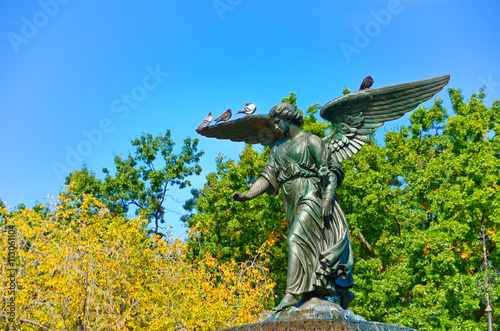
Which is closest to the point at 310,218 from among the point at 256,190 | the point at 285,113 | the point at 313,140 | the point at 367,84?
the point at 256,190

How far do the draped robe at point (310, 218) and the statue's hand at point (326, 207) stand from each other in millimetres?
74

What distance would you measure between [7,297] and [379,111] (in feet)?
30.0

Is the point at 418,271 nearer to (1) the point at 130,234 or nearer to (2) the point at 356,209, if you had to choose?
(2) the point at 356,209

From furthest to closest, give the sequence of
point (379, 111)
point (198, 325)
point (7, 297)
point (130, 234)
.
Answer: point (130, 234), point (198, 325), point (7, 297), point (379, 111)

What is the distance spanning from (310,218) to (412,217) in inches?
558

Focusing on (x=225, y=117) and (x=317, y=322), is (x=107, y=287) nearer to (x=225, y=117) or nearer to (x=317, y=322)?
(x=225, y=117)

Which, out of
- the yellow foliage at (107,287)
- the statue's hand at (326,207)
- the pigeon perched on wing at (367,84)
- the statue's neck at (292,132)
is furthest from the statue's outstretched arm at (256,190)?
the yellow foliage at (107,287)

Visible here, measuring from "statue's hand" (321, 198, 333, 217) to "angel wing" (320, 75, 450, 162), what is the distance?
0.92m

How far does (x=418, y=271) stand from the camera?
65.1 feet

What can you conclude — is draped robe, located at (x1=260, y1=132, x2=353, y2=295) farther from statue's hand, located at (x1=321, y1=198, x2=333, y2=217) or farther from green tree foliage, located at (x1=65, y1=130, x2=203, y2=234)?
green tree foliage, located at (x1=65, y1=130, x2=203, y2=234)

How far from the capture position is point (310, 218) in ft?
26.1

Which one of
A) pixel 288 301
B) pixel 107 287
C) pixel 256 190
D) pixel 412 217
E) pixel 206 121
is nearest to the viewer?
pixel 288 301

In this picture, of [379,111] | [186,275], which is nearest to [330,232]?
[379,111]

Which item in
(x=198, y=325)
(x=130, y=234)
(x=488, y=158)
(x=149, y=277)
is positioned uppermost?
(x=488, y=158)
